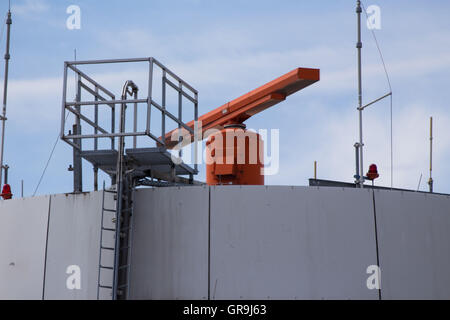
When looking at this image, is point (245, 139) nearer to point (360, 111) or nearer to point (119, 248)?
point (360, 111)

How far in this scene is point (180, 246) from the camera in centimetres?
1605

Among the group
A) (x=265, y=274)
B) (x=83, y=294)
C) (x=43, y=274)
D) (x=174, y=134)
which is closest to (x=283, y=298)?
(x=265, y=274)

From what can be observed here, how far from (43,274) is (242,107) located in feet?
22.1

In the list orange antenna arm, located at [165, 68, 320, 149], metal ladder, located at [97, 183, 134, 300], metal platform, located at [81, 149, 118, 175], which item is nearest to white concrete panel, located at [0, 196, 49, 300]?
metal platform, located at [81, 149, 118, 175]

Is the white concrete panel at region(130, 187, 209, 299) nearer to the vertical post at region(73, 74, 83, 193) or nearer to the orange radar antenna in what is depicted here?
the vertical post at region(73, 74, 83, 193)

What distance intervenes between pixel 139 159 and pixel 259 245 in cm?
324

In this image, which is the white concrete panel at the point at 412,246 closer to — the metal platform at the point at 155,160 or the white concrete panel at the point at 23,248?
the metal platform at the point at 155,160

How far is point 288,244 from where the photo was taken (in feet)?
52.1

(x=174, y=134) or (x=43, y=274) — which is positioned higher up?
(x=174, y=134)

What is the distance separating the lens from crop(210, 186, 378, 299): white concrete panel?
15.8 m

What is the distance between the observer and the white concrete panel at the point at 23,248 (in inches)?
667

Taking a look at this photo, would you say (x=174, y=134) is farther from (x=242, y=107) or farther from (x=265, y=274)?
(x=265, y=274)

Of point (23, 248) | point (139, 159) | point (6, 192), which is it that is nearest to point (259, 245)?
point (139, 159)
